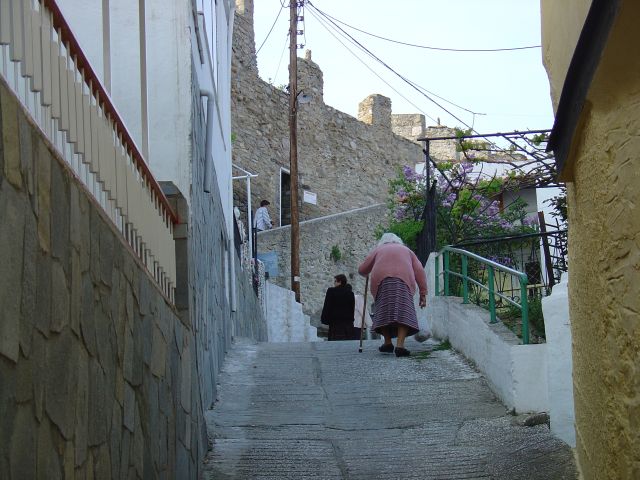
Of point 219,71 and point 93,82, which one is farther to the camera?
point 219,71

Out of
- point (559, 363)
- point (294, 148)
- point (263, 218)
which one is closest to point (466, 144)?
point (559, 363)

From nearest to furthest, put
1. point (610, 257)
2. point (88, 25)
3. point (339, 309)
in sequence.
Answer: point (610, 257) → point (88, 25) → point (339, 309)

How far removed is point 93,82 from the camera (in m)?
4.55

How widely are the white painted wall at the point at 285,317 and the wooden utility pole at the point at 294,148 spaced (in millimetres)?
803

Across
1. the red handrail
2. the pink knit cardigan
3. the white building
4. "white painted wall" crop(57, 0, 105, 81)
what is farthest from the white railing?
the pink knit cardigan

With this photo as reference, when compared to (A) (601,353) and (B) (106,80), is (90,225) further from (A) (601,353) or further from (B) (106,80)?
(A) (601,353)

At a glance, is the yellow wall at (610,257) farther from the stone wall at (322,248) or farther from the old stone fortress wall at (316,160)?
the old stone fortress wall at (316,160)

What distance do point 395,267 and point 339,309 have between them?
398 cm

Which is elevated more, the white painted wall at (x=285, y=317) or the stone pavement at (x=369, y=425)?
the white painted wall at (x=285, y=317)

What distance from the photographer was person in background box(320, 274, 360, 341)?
1517 centimetres

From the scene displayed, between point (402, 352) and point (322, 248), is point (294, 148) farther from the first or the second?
point (402, 352)

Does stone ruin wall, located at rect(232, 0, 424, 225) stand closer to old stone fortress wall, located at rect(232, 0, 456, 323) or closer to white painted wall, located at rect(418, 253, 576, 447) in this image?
old stone fortress wall, located at rect(232, 0, 456, 323)

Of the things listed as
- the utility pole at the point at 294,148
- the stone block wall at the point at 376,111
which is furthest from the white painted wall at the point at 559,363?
the stone block wall at the point at 376,111

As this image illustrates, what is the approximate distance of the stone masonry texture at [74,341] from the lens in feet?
9.68
